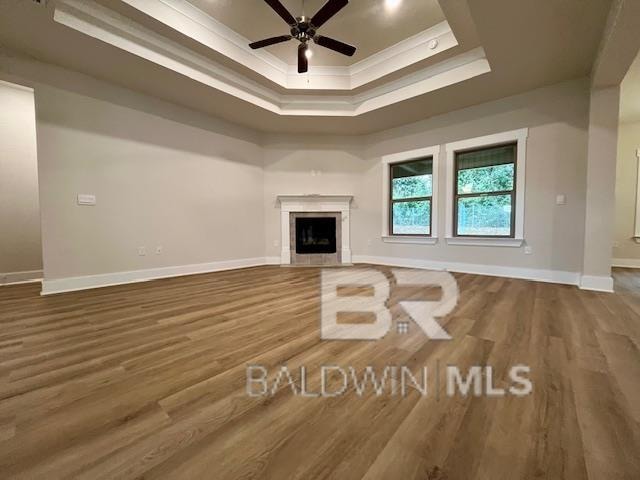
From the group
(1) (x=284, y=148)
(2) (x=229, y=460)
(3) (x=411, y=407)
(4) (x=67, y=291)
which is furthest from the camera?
(1) (x=284, y=148)

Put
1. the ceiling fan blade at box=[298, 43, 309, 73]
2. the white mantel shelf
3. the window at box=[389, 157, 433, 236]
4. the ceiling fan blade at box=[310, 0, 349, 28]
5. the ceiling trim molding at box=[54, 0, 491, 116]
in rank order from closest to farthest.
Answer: the ceiling fan blade at box=[310, 0, 349, 28] < the ceiling trim molding at box=[54, 0, 491, 116] < the ceiling fan blade at box=[298, 43, 309, 73] < the window at box=[389, 157, 433, 236] < the white mantel shelf

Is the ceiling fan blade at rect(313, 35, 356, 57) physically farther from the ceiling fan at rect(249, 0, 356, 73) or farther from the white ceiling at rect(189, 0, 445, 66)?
the white ceiling at rect(189, 0, 445, 66)

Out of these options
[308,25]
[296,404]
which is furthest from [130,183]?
[296,404]

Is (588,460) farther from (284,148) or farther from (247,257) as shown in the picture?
(284,148)

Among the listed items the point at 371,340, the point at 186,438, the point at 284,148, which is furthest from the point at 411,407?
the point at 284,148

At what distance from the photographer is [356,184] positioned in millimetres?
5777

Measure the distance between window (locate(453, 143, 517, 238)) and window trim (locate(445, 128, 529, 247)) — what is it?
2.7 inches

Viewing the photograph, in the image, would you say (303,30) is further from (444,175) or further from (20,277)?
(20,277)

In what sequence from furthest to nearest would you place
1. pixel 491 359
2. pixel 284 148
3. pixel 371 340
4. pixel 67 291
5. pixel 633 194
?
pixel 284 148 < pixel 633 194 < pixel 67 291 < pixel 371 340 < pixel 491 359

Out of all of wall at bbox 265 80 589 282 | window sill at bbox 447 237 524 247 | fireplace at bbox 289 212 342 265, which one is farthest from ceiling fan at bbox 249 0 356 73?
window sill at bbox 447 237 524 247

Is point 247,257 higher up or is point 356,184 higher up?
point 356,184

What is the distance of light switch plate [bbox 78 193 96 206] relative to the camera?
3.50 meters

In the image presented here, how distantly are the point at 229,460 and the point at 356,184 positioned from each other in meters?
5.37

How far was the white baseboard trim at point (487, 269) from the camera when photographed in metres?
3.69
